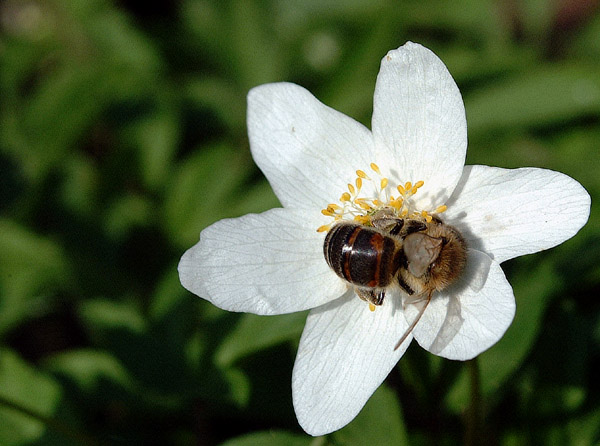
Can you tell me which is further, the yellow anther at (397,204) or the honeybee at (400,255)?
the yellow anther at (397,204)

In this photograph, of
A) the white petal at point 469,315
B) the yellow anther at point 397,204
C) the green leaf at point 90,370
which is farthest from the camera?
the green leaf at point 90,370

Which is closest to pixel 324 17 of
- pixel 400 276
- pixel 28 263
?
pixel 28 263

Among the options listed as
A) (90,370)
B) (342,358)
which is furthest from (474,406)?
(90,370)

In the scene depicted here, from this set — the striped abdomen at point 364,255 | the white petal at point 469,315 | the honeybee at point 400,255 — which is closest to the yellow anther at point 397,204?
the honeybee at point 400,255

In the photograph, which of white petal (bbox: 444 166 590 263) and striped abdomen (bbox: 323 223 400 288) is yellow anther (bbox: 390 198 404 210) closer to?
white petal (bbox: 444 166 590 263)

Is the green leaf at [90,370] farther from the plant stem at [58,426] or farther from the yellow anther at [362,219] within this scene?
the yellow anther at [362,219]

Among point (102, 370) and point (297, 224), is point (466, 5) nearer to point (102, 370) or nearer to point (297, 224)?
point (297, 224)
